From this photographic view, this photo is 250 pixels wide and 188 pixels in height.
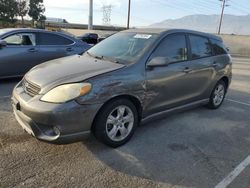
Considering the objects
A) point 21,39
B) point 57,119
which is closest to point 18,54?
point 21,39

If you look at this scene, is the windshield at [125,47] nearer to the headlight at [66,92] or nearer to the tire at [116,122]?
the tire at [116,122]

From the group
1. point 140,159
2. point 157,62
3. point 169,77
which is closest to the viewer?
point 140,159

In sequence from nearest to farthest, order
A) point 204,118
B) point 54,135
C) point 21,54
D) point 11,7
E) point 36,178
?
1. point 36,178
2. point 54,135
3. point 204,118
4. point 21,54
5. point 11,7

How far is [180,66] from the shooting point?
4.73 metres

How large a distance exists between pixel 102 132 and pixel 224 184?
1.58m

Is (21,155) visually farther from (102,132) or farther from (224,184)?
(224,184)

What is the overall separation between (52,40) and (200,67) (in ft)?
14.9

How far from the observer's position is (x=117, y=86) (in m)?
3.75

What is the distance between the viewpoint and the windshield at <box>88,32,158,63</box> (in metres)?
4.32

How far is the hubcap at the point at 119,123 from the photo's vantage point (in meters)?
3.84

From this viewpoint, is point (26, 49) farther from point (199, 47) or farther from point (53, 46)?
point (199, 47)

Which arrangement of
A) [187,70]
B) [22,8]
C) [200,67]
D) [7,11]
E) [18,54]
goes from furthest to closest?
[22,8] → [7,11] → [18,54] → [200,67] → [187,70]

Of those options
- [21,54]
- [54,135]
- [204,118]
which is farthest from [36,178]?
[21,54]

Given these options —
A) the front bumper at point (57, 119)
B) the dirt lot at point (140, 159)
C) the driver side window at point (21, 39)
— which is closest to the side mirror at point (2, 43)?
the driver side window at point (21, 39)
